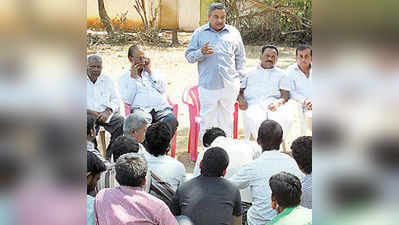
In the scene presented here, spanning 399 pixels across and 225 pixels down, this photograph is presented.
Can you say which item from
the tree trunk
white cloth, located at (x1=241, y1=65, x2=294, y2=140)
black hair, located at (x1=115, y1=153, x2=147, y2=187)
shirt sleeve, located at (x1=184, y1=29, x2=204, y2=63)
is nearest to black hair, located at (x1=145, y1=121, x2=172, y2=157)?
black hair, located at (x1=115, y1=153, x2=147, y2=187)

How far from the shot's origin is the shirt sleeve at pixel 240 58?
507 centimetres

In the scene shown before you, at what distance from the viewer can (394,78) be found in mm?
652

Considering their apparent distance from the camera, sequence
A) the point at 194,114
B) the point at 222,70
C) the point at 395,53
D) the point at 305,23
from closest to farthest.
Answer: the point at 395,53, the point at 222,70, the point at 194,114, the point at 305,23

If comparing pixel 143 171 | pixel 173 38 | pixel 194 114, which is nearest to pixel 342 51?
pixel 143 171

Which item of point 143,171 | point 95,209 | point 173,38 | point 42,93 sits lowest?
point 95,209

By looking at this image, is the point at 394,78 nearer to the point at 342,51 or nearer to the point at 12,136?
the point at 342,51

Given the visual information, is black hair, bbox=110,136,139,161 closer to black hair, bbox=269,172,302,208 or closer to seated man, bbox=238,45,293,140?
black hair, bbox=269,172,302,208

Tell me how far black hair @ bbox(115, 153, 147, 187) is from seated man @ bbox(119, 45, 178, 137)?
7.57 feet

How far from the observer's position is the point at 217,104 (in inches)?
202

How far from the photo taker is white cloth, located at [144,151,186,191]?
122 inches

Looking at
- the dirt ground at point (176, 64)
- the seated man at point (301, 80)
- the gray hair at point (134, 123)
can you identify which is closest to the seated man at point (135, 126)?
the gray hair at point (134, 123)

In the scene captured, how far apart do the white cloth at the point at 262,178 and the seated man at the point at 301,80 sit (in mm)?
2103

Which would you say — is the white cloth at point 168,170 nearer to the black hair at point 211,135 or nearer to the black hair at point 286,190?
the black hair at point 211,135

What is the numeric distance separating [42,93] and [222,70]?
170 inches
